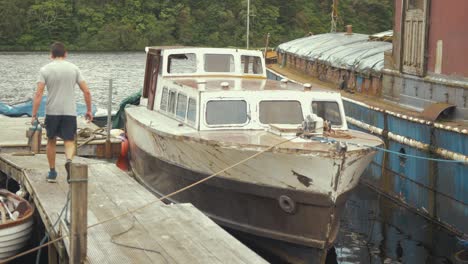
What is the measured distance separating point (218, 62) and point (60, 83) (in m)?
6.47

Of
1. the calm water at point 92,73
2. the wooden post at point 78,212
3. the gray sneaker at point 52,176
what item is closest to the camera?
the wooden post at point 78,212

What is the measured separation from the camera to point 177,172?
14617 mm

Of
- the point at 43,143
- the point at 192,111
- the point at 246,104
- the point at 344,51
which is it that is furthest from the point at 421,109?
the point at 43,143

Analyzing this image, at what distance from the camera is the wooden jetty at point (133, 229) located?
9.51 m

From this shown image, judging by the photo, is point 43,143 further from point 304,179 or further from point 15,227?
point 304,179

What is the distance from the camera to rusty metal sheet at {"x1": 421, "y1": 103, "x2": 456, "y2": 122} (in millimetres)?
15906

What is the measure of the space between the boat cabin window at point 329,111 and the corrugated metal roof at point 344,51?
6.46 meters

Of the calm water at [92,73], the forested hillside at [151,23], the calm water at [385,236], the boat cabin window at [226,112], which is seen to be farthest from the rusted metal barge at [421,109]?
the forested hillside at [151,23]

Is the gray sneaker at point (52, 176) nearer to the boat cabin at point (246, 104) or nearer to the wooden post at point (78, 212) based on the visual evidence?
the boat cabin at point (246, 104)

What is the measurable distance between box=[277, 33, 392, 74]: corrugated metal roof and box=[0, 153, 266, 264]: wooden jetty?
1056 centimetres

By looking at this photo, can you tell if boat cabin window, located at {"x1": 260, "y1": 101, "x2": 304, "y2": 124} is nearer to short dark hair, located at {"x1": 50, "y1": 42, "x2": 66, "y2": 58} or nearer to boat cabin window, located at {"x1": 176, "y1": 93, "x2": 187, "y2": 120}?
boat cabin window, located at {"x1": 176, "y1": 93, "x2": 187, "y2": 120}

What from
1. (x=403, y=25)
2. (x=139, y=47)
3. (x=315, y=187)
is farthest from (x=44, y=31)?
(x=315, y=187)

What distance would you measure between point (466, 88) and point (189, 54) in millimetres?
6192

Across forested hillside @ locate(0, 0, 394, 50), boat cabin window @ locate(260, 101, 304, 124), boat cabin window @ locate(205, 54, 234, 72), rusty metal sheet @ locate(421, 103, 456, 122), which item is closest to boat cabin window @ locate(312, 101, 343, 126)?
boat cabin window @ locate(260, 101, 304, 124)
